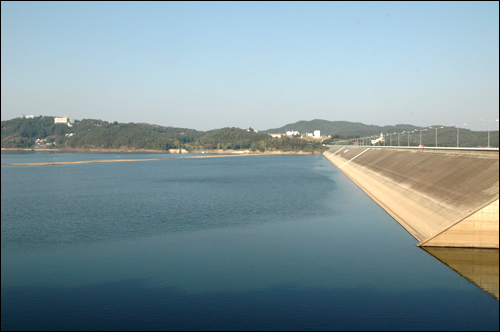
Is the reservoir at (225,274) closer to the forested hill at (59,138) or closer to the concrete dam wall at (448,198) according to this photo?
the concrete dam wall at (448,198)

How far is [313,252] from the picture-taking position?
18.5m

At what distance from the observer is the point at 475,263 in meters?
16.3

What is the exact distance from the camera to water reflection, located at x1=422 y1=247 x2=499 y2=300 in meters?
14.6

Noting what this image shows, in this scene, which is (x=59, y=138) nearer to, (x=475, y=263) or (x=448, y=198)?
(x=448, y=198)

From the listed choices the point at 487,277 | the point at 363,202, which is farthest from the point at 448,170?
the point at 487,277

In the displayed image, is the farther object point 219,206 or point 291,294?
point 219,206

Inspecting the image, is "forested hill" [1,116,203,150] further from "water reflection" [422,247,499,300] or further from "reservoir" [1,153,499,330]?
"water reflection" [422,247,499,300]

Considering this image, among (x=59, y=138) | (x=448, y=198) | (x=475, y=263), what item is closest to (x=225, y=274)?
(x=475, y=263)

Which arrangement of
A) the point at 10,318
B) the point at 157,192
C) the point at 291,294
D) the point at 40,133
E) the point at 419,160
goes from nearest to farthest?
the point at 10,318 < the point at 291,294 < the point at 419,160 < the point at 157,192 < the point at 40,133

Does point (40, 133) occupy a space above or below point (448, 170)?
above

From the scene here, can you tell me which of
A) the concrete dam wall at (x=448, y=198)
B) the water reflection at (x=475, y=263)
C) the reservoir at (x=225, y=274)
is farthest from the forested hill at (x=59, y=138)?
the water reflection at (x=475, y=263)

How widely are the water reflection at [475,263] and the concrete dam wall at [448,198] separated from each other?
0.33m

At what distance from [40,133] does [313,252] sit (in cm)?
17463

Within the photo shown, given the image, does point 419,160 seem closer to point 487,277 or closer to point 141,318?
point 487,277
